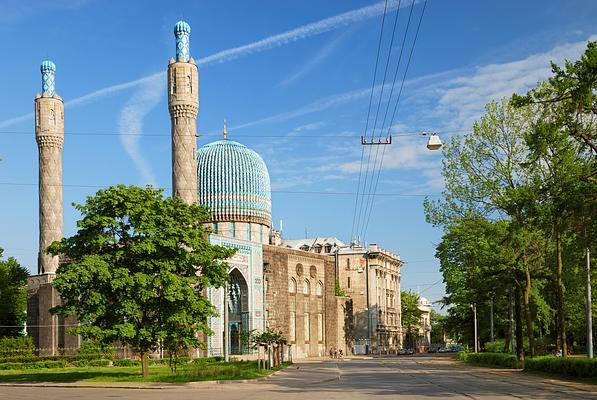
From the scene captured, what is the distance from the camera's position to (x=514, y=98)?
1126 inches

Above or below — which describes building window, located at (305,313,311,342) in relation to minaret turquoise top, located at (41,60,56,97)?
below

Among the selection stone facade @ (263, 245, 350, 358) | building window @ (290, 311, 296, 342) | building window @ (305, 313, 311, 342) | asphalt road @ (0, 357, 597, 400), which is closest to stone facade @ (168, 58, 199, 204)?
stone facade @ (263, 245, 350, 358)

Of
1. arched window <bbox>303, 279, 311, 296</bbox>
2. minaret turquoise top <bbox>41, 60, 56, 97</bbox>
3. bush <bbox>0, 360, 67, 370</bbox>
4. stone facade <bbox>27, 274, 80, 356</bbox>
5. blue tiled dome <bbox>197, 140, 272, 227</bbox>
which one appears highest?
minaret turquoise top <bbox>41, 60, 56, 97</bbox>

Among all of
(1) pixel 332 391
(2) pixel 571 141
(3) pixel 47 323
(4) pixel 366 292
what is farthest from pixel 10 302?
(2) pixel 571 141

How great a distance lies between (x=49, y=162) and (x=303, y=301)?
30887 millimetres

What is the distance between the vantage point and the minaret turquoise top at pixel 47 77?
2943 inches

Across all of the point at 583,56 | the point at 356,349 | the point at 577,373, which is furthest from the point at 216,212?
the point at 583,56

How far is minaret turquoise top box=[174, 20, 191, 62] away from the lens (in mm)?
66125

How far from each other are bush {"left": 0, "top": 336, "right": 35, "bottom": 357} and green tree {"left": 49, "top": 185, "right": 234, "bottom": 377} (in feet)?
79.8

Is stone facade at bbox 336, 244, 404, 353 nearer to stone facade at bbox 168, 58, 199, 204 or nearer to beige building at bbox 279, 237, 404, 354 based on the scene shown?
beige building at bbox 279, 237, 404, 354

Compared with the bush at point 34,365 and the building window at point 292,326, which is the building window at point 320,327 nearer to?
the building window at point 292,326

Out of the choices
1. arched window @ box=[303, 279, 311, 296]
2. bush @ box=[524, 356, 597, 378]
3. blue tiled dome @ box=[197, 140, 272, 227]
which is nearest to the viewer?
bush @ box=[524, 356, 597, 378]

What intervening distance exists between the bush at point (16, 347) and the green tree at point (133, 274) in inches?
958

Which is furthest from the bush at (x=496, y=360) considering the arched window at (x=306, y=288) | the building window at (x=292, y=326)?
the arched window at (x=306, y=288)
